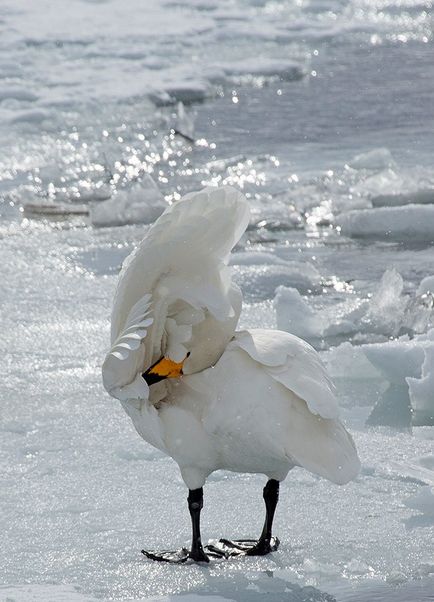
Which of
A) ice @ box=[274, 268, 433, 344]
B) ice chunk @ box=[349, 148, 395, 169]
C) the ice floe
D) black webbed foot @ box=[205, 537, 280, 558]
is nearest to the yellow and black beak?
black webbed foot @ box=[205, 537, 280, 558]

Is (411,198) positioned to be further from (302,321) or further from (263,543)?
(263,543)

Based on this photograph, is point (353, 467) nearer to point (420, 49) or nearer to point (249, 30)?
point (420, 49)

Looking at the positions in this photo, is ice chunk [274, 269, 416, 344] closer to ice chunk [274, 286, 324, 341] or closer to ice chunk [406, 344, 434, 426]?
ice chunk [274, 286, 324, 341]

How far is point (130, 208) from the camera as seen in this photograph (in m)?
9.80

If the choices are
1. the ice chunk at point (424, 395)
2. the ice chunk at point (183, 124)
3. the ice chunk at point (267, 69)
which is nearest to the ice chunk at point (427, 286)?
the ice chunk at point (424, 395)

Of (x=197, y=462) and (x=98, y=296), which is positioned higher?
(x=197, y=462)

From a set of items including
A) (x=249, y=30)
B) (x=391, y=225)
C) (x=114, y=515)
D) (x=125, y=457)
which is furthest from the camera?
(x=249, y=30)

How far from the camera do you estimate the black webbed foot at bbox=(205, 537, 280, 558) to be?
4.30m

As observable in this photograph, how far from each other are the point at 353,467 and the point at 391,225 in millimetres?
5541

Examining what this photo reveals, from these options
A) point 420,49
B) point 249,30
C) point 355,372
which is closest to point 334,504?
point 355,372

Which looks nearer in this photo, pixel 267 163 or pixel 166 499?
pixel 166 499

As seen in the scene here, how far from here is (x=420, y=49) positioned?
17438 millimetres

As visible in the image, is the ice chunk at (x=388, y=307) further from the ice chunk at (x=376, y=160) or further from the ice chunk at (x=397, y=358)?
the ice chunk at (x=376, y=160)

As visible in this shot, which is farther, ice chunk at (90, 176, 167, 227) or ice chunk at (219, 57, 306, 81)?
ice chunk at (219, 57, 306, 81)
